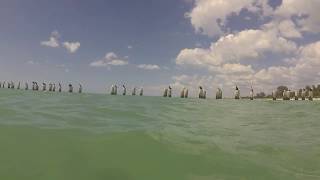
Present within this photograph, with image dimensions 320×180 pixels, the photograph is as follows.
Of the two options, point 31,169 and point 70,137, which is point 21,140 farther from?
point 31,169

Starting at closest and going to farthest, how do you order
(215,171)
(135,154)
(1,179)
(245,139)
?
(1,179) → (215,171) → (135,154) → (245,139)

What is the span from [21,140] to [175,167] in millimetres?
3206

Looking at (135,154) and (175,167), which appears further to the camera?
(135,154)

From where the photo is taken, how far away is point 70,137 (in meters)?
8.59

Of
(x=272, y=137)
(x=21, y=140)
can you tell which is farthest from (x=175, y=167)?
(x=272, y=137)

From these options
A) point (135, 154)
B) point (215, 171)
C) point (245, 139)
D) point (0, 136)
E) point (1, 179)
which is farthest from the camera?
point (245, 139)

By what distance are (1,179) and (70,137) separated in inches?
126

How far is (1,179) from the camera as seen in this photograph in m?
5.41

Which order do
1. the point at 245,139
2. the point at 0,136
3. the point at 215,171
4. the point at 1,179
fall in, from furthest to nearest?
the point at 245,139
the point at 0,136
the point at 215,171
the point at 1,179

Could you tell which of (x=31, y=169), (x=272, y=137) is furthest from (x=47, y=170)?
(x=272, y=137)

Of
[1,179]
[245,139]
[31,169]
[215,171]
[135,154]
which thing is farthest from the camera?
[245,139]

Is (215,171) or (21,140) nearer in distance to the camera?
(215,171)

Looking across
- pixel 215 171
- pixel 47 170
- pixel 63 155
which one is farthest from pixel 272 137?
pixel 47 170

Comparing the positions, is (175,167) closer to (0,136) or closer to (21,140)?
(21,140)
